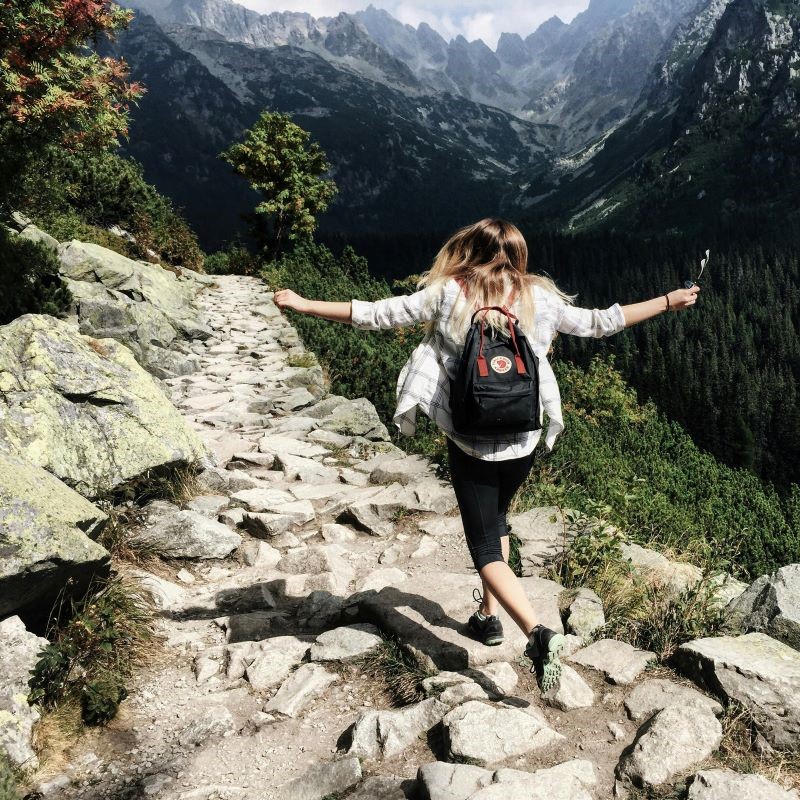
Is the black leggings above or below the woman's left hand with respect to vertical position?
below

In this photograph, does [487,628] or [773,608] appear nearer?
[487,628]

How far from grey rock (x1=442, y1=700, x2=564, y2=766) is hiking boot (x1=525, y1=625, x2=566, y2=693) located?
0.63ft

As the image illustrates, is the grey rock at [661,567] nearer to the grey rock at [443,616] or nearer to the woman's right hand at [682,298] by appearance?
the grey rock at [443,616]

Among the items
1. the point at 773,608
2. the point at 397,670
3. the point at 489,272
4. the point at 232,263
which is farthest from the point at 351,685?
the point at 232,263

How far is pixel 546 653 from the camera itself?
10.3 ft

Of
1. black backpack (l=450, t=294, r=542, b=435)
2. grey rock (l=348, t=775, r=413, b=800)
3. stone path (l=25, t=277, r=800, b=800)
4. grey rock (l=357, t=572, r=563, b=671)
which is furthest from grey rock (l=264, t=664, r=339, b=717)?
black backpack (l=450, t=294, r=542, b=435)

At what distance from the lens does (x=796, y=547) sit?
49.2ft

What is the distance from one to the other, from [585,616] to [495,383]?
6.65 feet

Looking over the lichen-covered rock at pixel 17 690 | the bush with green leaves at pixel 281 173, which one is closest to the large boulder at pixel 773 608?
the lichen-covered rock at pixel 17 690

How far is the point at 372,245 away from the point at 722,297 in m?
96.0

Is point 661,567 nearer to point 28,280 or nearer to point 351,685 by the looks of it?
point 351,685

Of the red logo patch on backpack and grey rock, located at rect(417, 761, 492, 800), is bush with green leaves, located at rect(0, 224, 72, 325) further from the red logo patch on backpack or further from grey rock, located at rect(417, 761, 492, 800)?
grey rock, located at rect(417, 761, 492, 800)

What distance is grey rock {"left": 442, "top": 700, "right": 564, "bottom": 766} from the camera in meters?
2.89

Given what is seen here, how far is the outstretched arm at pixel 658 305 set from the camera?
11.4 ft
